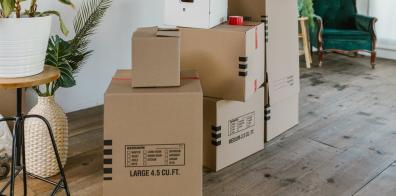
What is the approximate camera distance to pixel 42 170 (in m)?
2.47

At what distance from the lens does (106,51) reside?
12.3ft

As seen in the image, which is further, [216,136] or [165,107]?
[216,136]

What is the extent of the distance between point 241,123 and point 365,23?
3.01 m

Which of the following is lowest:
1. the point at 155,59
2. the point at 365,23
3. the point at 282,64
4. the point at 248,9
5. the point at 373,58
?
the point at 373,58

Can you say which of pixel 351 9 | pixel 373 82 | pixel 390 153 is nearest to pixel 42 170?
pixel 390 153

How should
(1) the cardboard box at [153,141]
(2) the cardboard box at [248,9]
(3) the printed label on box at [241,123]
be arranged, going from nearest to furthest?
→ (1) the cardboard box at [153,141] → (3) the printed label on box at [241,123] → (2) the cardboard box at [248,9]

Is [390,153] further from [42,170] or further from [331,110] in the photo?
[42,170]

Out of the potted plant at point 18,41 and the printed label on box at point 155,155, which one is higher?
the potted plant at point 18,41

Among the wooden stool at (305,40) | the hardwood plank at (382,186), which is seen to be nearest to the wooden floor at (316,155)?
the hardwood plank at (382,186)

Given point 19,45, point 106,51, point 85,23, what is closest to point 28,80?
point 19,45

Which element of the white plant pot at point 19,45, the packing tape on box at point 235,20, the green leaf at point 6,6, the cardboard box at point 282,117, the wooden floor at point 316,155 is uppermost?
the green leaf at point 6,6

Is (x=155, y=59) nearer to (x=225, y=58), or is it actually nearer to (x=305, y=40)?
(x=225, y=58)

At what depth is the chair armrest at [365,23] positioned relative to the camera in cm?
504

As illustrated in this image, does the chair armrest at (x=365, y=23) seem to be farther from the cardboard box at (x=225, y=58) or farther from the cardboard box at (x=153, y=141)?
the cardboard box at (x=153, y=141)
